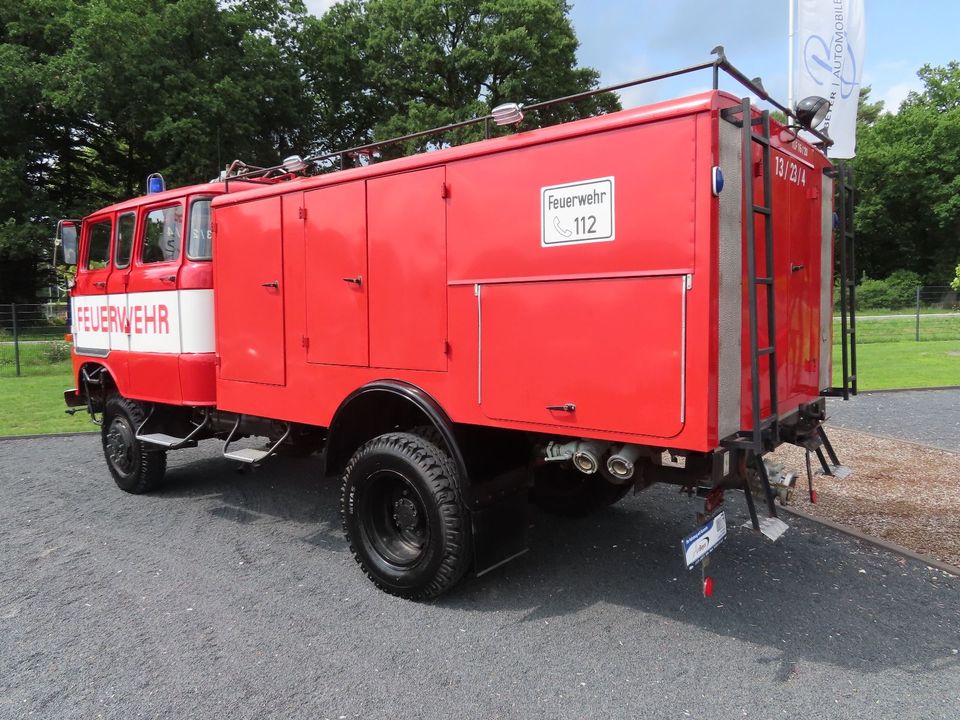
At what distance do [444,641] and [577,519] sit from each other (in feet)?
6.41

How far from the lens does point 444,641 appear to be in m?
3.48

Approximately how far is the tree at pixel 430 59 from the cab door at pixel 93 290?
22.3 metres

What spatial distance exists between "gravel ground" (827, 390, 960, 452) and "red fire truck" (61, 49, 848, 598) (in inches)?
187

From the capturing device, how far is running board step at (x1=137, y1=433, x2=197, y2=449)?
18.5 ft

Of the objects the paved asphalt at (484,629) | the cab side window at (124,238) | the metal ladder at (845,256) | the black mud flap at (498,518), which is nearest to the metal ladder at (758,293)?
the paved asphalt at (484,629)

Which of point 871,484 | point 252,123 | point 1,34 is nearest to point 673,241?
point 871,484

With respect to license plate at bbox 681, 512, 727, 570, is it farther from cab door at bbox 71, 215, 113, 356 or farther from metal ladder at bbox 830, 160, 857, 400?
cab door at bbox 71, 215, 113, 356

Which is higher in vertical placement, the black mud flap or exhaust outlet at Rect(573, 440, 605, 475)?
exhaust outlet at Rect(573, 440, 605, 475)

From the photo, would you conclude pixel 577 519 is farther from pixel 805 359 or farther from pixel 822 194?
pixel 822 194

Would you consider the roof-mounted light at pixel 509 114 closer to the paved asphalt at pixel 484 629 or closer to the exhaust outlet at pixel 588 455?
the exhaust outlet at pixel 588 455

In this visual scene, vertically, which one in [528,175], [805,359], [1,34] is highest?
[1,34]

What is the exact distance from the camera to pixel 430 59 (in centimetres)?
2870

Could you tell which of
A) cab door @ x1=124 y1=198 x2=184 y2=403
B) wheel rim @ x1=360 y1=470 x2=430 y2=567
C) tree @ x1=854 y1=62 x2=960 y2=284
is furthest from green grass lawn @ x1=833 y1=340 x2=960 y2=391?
tree @ x1=854 y1=62 x2=960 y2=284

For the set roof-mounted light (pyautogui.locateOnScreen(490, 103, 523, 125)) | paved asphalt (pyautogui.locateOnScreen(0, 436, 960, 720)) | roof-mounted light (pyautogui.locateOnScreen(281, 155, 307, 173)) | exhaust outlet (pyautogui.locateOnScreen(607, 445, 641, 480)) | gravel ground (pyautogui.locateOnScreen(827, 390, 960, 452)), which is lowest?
paved asphalt (pyautogui.locateOnScreen(0, 436, 960, 720))
